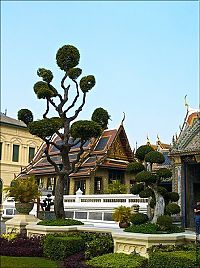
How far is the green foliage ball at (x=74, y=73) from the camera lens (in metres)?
17.2

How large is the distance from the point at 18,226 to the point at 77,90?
5.92m

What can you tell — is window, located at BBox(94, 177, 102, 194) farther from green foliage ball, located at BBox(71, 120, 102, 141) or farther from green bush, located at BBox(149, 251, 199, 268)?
green bush, located at BBox(149, 251, 199, 268)

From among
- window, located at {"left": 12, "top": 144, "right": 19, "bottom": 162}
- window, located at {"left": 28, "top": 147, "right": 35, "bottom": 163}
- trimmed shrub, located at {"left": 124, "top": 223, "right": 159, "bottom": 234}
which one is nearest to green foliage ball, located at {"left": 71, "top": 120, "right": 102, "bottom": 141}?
trimmed shrub, located at {"left": 124, "top": 223, "right": 159, "bottom": 234}

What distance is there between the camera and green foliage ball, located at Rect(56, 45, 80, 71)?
56.1ft

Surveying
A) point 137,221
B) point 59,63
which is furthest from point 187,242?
point 59,63

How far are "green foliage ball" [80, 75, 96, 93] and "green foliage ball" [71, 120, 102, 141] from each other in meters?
1.63

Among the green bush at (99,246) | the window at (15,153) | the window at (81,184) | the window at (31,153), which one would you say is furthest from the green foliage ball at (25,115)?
the window at (31,153)

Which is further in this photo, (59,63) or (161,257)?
(59,63)

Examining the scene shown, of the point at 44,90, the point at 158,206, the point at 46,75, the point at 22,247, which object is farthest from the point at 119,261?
the point at 46,75

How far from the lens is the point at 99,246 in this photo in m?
12.9

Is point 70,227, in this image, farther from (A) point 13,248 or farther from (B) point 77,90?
(B) point 77,90

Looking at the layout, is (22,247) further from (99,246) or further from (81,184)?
(81,184)

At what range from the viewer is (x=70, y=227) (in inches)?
582

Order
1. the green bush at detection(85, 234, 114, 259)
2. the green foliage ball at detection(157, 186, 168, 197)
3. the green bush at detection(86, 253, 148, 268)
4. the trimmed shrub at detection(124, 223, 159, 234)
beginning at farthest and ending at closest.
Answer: the green foliage ball at detection(157, 186, 168, 197), the green bush at detection(85, 234, 114, 259), the trimmed shrub at detection(124, 223, 159, 234), the green bush at detection(86, 253, 148, 268)
